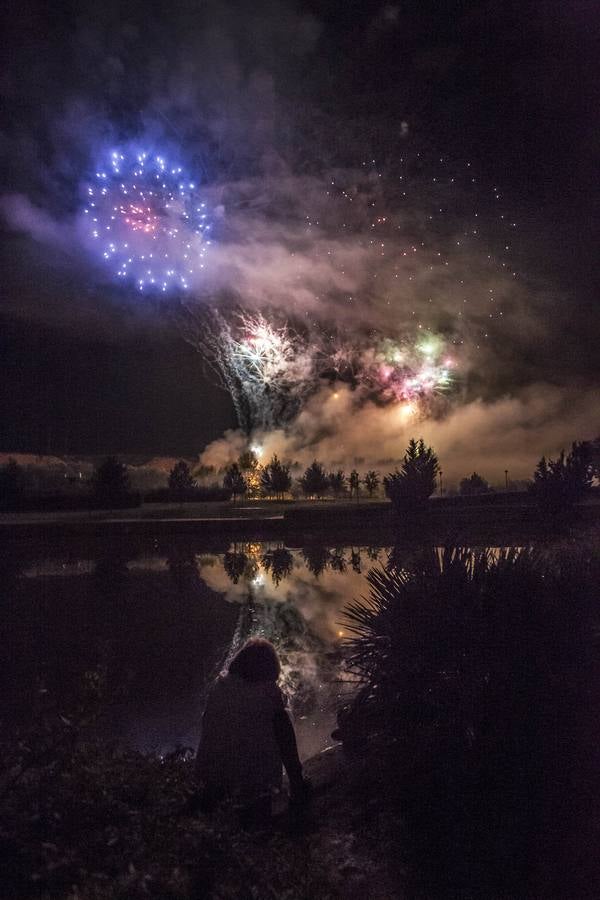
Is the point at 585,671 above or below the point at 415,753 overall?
above

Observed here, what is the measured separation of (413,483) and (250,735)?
28.4 metres

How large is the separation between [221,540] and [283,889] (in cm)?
2492

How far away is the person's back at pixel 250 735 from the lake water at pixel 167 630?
1.50 metres

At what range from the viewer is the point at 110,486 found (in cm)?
4538

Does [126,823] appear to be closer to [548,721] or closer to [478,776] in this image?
[478,776]

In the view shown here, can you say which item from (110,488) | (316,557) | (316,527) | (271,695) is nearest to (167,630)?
(271,695)

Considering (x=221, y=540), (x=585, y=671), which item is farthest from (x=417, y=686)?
(x=221, y=540)

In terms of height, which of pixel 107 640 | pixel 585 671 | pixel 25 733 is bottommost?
pixel 107 640

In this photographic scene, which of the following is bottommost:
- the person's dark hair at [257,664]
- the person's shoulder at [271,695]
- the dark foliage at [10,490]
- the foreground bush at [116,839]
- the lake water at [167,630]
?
the lake water at [167,630]

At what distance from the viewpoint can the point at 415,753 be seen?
14.0ft

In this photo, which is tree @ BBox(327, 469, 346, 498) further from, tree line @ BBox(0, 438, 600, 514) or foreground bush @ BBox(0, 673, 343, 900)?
foreground bush @ BBox(0, 673, 343, 900)

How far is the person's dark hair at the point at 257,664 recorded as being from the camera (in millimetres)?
4266

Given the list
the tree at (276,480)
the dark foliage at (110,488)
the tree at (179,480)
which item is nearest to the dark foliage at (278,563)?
the dark foliage at (110,488)

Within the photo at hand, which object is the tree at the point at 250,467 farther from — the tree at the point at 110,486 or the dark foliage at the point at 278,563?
the dark foliage at the point at 278,563
